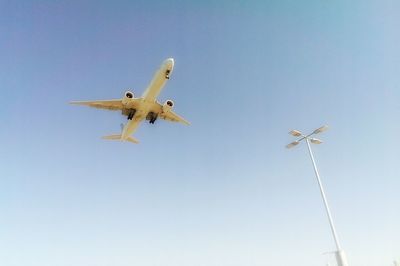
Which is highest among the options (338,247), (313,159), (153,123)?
(153,123)

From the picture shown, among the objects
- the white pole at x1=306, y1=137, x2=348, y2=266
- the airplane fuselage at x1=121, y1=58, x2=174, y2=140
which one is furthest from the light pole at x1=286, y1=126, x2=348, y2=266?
Answer: the airplane fuselage at x1=121, y1=58, x2=174, y2=140

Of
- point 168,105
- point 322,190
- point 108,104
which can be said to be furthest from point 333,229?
point 108,104

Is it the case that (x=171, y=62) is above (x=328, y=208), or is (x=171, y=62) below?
above

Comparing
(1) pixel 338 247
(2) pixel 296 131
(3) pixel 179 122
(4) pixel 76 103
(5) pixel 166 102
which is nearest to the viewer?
(1) pixel 338 247

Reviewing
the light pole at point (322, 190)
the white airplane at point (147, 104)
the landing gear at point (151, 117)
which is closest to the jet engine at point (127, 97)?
the white airplane at point (147, 104)

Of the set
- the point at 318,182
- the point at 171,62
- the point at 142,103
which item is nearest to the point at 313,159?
the point at 318,182

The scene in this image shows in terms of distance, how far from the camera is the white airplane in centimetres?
2925

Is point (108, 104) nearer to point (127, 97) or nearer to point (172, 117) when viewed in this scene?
point (127, 97)

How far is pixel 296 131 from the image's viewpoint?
2475 cm

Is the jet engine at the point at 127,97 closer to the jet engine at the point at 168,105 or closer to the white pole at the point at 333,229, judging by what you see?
the jet engine at the point at 168,105

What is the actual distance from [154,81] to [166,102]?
366cm

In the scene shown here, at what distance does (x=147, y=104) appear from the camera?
104 feet

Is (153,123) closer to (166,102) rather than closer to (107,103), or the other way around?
(166,102)

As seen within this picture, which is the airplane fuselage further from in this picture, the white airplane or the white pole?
the white pole
